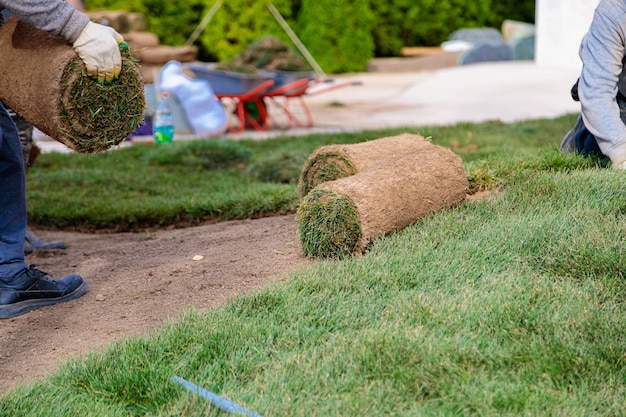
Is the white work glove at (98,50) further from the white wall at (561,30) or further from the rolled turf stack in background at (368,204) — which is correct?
the white wall at (561,30)

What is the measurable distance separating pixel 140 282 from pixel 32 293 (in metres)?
0.50

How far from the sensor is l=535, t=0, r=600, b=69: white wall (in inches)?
532

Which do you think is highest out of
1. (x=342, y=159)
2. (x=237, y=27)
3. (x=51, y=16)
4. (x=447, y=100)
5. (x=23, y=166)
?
(x=51, y=16)

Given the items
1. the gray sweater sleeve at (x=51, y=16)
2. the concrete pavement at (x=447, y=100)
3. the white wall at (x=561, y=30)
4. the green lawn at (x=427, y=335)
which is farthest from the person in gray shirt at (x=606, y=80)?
the white wall at (x=561, y=30)

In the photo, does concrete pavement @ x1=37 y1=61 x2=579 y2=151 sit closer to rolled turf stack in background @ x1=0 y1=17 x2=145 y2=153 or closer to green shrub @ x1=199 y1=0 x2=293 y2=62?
green shrub @ x1=199 y1=0 x2=293 y2=62

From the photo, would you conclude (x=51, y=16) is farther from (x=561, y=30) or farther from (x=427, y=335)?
(x=561, y=30)

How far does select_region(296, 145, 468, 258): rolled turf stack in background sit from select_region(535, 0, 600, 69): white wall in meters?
10.4

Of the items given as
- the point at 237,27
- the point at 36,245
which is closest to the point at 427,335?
the point at 36,245

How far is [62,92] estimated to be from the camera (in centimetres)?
326

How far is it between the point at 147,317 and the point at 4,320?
71 centimetres

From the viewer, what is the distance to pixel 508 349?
2633 millimetres

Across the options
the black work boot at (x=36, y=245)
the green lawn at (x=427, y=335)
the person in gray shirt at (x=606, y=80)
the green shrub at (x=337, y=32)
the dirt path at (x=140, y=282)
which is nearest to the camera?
→ the green lawn at (x=427, y=335)

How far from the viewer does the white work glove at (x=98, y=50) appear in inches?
128

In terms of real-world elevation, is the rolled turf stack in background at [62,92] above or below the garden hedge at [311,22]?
above
